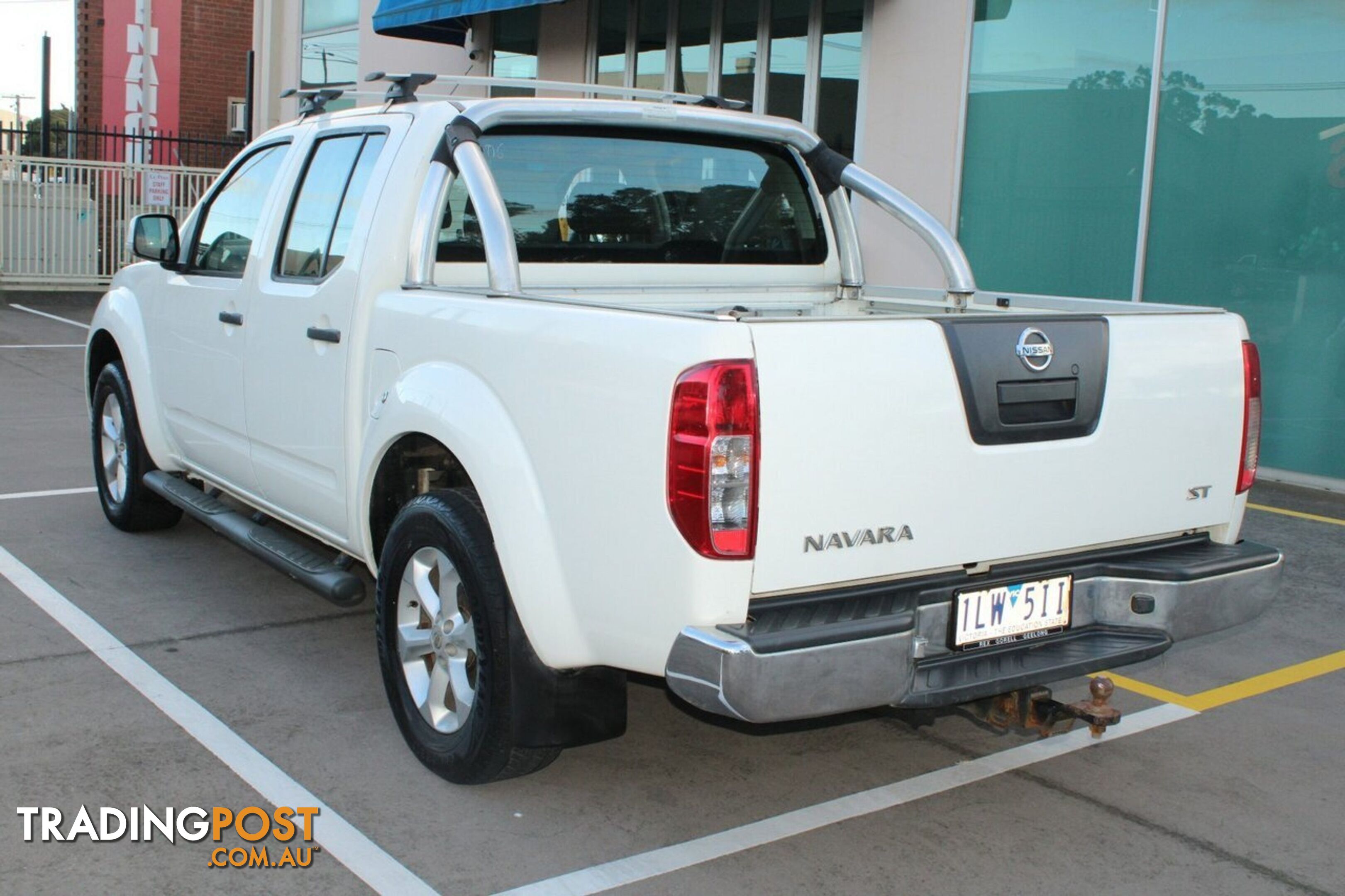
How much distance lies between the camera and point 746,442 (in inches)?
123

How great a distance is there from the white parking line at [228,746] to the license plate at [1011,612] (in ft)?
4.79

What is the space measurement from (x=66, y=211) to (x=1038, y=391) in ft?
59.2

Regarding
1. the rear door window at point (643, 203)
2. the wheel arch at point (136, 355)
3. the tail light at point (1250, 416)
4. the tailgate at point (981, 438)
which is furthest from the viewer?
the wheel arch at point (136, 355)

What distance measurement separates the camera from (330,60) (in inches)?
779

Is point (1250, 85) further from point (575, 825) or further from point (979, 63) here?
point (575, 825)

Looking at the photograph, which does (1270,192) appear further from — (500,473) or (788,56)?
(500,473)

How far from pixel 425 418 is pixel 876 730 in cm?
178

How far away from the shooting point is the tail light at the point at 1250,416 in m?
4.00

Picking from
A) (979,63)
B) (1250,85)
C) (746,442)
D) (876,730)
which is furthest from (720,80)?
(746,442)

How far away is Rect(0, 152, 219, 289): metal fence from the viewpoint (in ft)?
60.3

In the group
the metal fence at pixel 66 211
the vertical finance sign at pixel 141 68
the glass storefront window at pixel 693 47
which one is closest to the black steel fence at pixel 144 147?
the vertical finance sign at pixel 141 68

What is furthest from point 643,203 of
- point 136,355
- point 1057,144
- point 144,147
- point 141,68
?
point 141,68

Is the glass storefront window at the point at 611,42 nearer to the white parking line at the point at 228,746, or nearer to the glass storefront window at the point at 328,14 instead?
the glass storefront window at the point at 328,14

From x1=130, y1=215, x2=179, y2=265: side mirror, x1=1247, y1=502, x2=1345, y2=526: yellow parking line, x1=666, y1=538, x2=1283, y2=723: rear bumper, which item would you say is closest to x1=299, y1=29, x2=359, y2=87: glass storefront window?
x1=130, y1=215, x2=179, y2=265: side mirror
